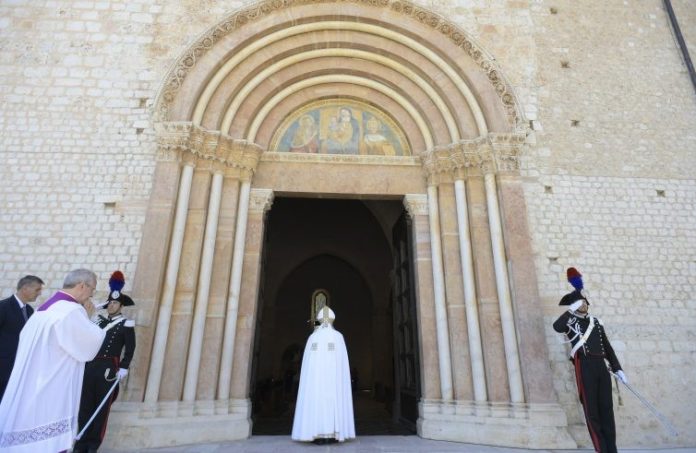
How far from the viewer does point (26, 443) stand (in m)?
2.65

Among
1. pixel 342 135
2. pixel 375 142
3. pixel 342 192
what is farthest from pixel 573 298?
pixel 342 135

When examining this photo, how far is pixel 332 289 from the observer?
49.2ft

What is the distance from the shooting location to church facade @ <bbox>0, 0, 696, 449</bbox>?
5559 millimetres

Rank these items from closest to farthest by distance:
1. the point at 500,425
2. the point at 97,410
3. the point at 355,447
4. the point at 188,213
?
the point at 97,410, the point at 355,447, the point at 500,425, the point at 188,213

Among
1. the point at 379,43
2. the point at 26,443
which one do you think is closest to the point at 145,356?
the point at 26,443

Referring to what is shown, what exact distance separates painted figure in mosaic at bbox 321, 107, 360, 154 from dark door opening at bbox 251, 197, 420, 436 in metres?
2.52

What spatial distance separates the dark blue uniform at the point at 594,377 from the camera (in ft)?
13.9

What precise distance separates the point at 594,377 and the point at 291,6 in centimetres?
690

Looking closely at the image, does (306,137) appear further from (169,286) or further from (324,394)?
(324,394)

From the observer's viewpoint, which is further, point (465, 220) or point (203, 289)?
point (465, 220)

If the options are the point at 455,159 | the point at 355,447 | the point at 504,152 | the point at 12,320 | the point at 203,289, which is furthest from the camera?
the point at 455,159

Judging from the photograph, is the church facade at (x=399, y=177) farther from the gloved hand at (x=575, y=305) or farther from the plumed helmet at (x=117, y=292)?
the gloved hand at (x=575, y=305)

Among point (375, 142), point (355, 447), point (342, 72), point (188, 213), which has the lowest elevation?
point (355, 447)

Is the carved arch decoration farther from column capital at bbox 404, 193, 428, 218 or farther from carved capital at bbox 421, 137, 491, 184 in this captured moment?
column capital at bbox 404, 193, 428, 218
